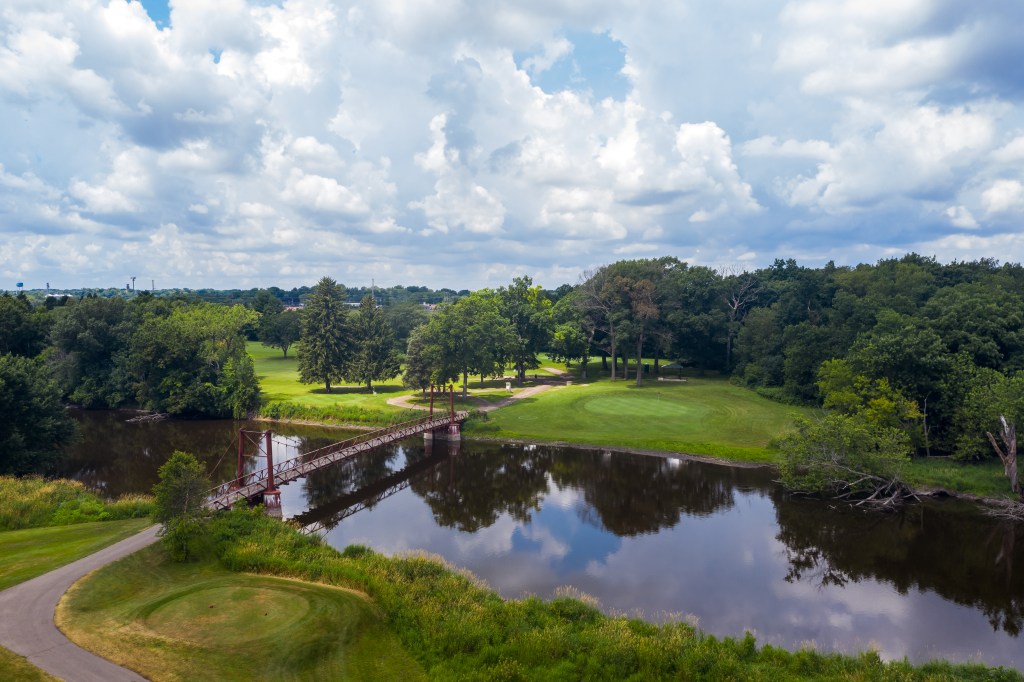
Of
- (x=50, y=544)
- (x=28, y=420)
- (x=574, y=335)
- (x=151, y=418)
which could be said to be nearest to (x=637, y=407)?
(x=574, y=335)

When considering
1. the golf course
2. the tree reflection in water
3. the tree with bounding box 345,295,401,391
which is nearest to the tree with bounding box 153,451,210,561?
the tree reflection in water

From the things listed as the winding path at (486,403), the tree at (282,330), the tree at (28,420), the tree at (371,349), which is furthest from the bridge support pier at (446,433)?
the tree at (282,330)

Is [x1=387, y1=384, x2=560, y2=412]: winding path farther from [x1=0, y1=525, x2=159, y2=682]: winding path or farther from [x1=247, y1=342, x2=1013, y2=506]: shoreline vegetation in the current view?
[x1=0, y1=525, x2=159, y2=682]: winding path

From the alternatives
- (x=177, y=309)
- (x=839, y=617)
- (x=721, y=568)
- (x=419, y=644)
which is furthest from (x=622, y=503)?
(x=177, y=309)

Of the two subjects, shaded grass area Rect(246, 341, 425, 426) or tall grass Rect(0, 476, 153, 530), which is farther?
shaded grass area Rect(246, 341, 425, 426)

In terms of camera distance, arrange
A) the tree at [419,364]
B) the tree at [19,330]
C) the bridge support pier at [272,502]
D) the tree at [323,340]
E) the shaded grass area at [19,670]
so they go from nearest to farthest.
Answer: the shaded grass area at [19,670]
the bridge support pier at [272,502]
the tree at [419,364]
the tree at [19,330]
the tree at [323,340]

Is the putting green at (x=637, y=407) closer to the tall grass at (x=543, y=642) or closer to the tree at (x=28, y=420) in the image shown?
the tall grass at (x=543, y=642)

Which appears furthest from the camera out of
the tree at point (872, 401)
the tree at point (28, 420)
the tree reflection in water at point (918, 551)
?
the tree at point (872, 401)
